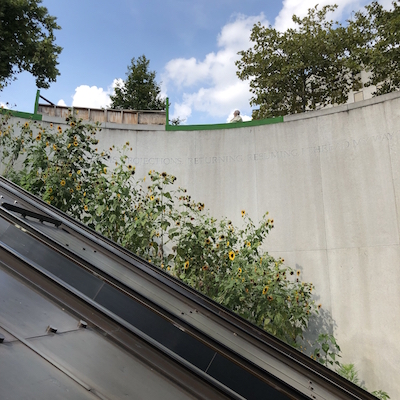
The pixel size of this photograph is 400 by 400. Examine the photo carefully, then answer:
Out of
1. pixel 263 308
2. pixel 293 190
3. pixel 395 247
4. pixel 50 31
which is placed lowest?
pixel 263 308

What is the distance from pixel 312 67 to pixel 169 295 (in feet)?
52.1

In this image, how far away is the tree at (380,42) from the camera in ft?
44.4

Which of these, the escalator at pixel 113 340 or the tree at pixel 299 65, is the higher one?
the tree at pixel 299 65

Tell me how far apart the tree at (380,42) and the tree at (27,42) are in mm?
11056

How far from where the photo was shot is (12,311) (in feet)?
3.68

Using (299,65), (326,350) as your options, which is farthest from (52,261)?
(299,65)

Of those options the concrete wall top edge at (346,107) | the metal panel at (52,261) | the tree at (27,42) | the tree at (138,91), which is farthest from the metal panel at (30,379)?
the tree at (138,91)

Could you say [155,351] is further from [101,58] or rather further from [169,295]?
[101,58]

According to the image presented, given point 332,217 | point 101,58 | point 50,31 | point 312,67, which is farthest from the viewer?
point 312,67

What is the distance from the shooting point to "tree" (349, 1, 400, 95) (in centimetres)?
1353

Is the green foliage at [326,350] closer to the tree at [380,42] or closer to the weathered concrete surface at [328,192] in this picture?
the weathered concrete surface at [328,192]

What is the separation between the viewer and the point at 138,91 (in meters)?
20.1

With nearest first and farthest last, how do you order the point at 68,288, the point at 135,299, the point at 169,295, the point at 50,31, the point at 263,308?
1. the point at 68,288
2. the point at 135,299
3. the point at 169,295
4. the point at 263,308
5. the point at 50,31

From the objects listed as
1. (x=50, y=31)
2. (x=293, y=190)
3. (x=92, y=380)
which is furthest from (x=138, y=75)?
(x=92, y=380)
